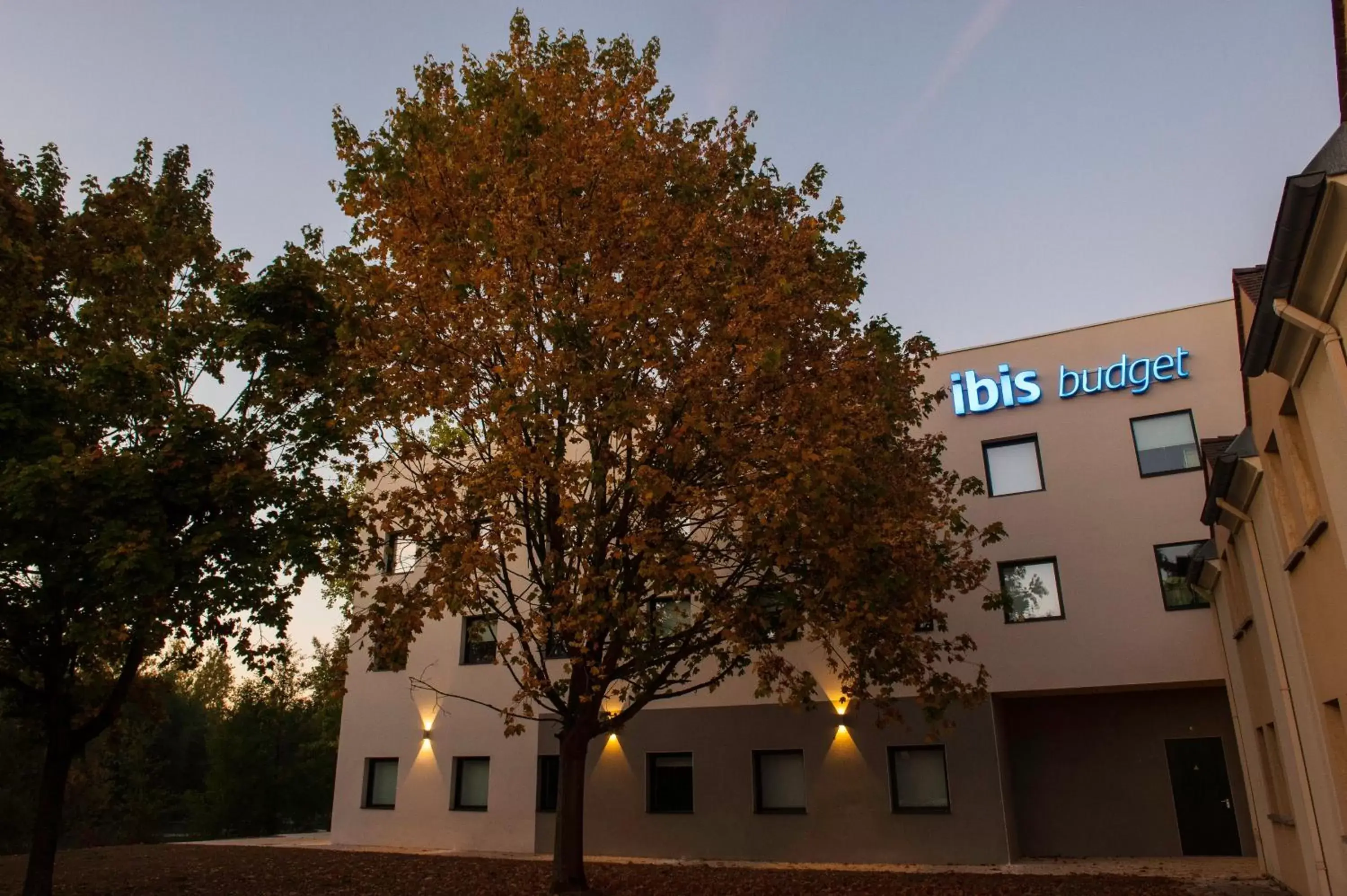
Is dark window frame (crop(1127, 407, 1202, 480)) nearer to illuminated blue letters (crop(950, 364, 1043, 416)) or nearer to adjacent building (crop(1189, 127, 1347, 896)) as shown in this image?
illuminated blue letters (crop(950, 364, 1043, 416))

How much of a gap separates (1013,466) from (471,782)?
14.2 m

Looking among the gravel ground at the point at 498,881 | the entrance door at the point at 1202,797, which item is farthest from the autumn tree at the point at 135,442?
the entrance door at the point at 1202,797

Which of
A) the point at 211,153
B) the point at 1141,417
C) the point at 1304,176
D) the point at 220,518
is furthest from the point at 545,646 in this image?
the point at 1141,417

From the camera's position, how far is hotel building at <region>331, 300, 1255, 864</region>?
16.5 m

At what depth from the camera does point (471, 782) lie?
69.6 feet

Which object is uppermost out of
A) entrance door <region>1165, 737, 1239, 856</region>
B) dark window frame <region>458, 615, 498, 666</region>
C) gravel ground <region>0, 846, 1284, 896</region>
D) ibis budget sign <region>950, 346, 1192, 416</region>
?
ibis budget sign <region>950, 346, 1192, 416</region>

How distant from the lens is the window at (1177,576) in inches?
635

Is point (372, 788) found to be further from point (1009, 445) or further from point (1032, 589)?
point (1009, 445)

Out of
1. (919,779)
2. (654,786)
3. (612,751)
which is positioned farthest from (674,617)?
(919,779)

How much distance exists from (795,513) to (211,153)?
11454mm

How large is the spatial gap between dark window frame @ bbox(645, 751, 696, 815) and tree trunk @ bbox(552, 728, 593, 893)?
24.4 ft

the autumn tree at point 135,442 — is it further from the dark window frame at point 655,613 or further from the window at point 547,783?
the window at point 547,783

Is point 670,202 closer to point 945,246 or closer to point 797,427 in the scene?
point 797,427

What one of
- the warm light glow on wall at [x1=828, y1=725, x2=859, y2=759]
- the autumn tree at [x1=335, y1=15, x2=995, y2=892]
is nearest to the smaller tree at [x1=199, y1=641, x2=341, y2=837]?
the warm light glow on wall at [x1=828, y1=725, x2=859, y2=759]
